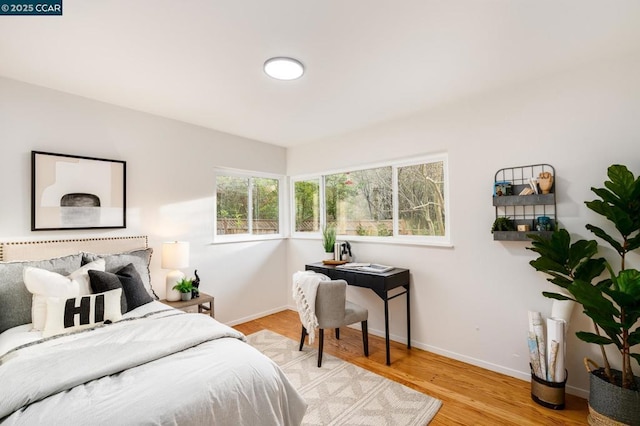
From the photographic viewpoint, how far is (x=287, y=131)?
3.79 metres

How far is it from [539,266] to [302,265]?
2.91 metres

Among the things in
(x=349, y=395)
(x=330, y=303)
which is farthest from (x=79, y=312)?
(x=349, y=395)

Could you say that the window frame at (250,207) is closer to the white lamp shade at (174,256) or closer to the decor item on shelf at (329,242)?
the white lamp shade at (174,256)

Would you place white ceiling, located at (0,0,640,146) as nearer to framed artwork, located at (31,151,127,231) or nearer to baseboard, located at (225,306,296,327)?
framed artwork, located at (31,151,127,231)

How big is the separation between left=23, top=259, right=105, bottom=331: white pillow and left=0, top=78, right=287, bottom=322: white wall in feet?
2.44

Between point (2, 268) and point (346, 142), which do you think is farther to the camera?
point (346, 142)

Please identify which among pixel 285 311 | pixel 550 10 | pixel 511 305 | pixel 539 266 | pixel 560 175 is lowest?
pixel 285 311

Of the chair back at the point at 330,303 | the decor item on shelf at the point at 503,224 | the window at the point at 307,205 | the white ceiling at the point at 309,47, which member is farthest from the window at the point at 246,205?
the decor item on shelf at the point at 503,224

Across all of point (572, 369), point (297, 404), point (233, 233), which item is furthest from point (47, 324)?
point (572, 369)

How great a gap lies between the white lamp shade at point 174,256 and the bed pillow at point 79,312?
0.94 m

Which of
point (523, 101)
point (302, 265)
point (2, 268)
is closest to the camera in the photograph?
point (2, 268)

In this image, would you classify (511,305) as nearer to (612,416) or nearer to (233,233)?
(612,416)

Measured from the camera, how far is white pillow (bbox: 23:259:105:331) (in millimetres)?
1881

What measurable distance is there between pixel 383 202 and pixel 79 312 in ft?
9.80
